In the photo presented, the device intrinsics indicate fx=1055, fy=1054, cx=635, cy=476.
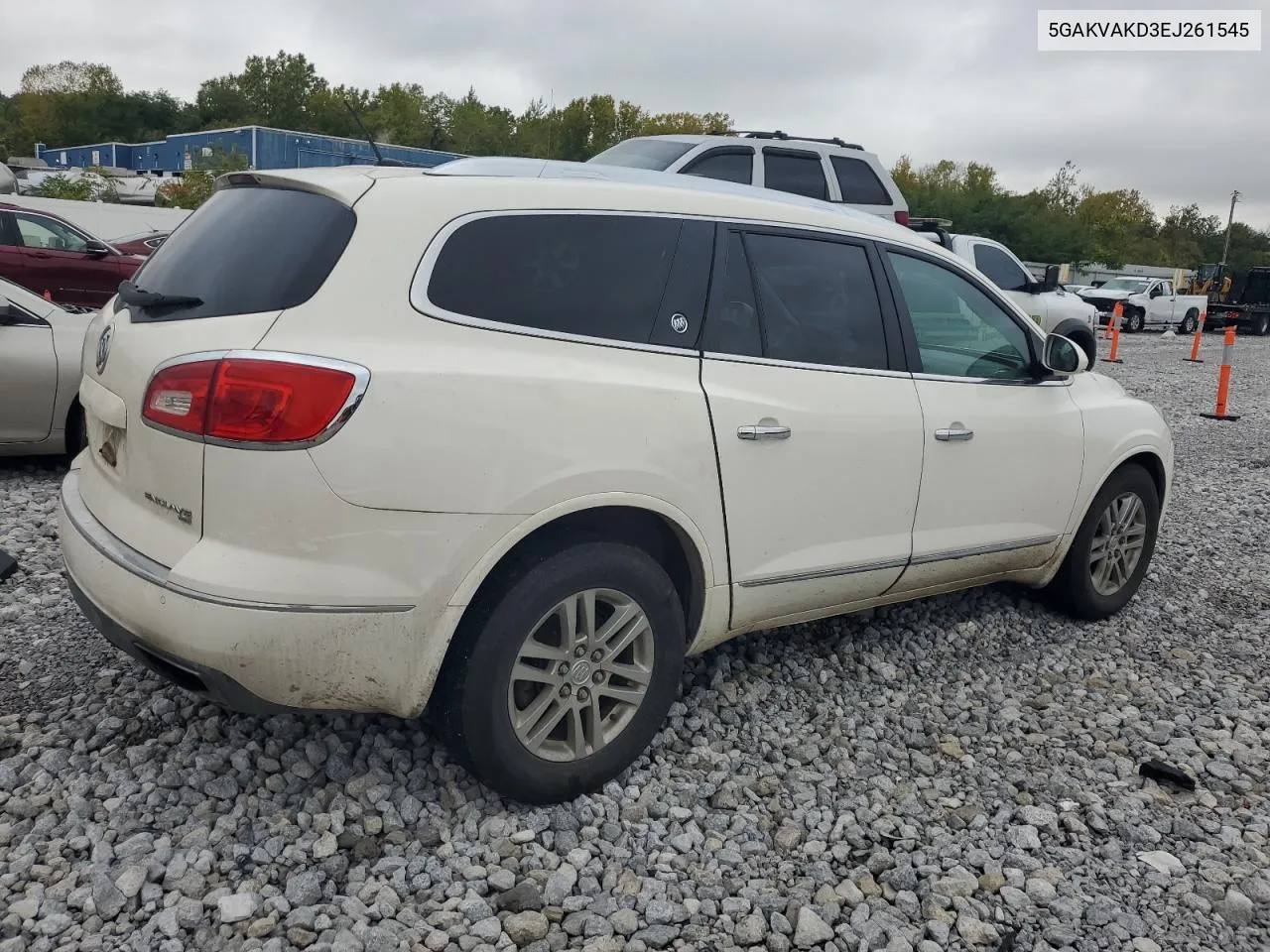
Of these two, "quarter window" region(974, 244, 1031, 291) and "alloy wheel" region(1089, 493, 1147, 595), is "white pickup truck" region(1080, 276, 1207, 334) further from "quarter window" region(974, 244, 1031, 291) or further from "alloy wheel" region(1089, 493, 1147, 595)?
"alloy wheel" region(1089, 493, 1147, 595)

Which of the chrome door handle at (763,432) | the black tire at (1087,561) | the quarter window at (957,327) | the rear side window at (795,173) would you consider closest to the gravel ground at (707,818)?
the black tire at (1087,561)

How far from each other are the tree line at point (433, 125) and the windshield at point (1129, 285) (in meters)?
39.0

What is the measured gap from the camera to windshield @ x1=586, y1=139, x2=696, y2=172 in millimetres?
9906

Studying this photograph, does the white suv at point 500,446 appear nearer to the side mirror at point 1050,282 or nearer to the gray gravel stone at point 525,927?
the gray gravel stone at point 525,927

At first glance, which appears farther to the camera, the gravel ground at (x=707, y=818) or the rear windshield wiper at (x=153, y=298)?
the rear windshield wiper at (x=153, y=298)

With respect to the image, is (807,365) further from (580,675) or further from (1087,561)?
(1087,561)

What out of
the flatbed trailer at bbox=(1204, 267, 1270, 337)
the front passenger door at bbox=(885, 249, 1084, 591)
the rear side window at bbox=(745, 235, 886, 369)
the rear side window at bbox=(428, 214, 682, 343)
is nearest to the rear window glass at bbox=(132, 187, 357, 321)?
the rear side window at bbox=(428, 214, 682, 343)

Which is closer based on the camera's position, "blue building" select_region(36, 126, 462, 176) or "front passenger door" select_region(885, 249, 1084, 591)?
"front passenger door" select_region(885, 249, 1084, 591)

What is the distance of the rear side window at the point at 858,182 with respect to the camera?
1130 centimetres

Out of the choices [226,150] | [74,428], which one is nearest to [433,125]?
[226,150]

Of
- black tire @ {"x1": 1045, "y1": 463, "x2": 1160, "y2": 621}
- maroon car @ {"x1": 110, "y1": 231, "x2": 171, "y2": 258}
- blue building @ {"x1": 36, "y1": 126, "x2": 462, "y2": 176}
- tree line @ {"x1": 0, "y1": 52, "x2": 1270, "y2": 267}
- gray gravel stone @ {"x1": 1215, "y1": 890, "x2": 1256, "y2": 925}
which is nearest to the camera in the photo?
gray gravel stone @ {"x1": 1215, "y1": 890, "x2": 1256, "y2": 925}

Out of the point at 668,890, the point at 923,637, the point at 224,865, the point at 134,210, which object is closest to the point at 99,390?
the point at 224,865

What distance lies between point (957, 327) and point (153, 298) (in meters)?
2.91

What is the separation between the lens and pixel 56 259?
13531mm
